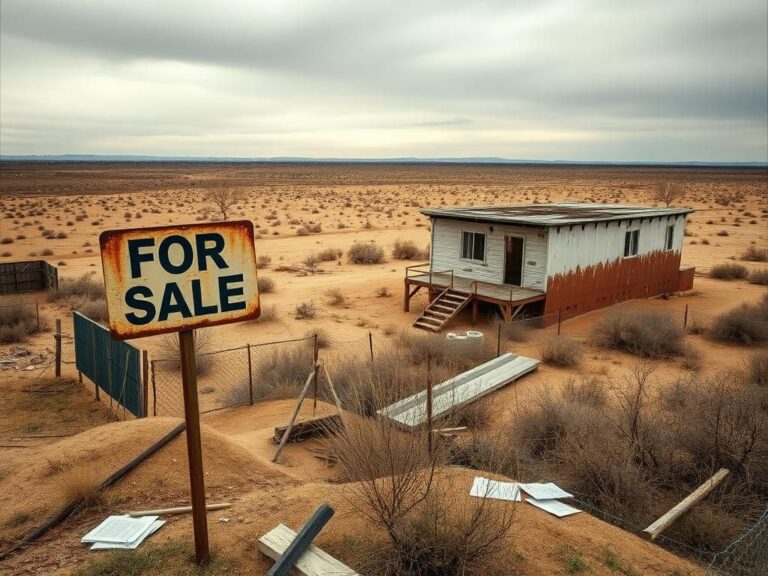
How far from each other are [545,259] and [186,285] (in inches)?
571

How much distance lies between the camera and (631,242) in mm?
20875

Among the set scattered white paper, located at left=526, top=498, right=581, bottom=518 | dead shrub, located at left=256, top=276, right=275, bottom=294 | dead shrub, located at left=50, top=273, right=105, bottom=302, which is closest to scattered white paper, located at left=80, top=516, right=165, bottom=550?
scattered white paper, located at left=526, top=498, right=581, bottom=518

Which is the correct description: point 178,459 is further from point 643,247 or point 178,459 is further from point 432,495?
point 643,247

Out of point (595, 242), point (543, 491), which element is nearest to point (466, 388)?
point (543, 491)

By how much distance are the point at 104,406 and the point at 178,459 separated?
5221 millimetres

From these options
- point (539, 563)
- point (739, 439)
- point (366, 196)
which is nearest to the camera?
point (539, 563)

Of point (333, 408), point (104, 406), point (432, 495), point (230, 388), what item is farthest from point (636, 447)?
point (104, 406)

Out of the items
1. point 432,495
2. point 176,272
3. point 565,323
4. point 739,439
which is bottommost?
point 565,323

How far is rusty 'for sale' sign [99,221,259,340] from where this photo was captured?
4.22 metres

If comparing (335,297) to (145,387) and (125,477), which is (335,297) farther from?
(125,477)

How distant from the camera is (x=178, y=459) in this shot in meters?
7.41

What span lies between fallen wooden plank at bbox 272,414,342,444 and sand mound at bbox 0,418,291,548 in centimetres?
140

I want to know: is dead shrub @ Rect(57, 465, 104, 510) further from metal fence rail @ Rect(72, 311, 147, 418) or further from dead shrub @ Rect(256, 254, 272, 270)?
dead shrub @ Rect(256, 254, 272, 270)

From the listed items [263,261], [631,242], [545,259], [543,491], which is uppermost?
[631,242]
